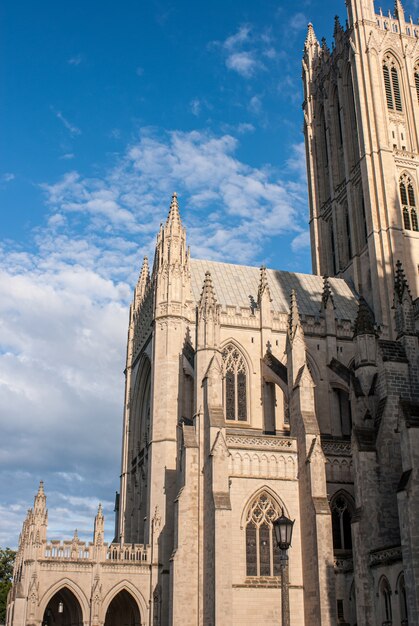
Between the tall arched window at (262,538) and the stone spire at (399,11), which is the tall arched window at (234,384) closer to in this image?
the tall arched window at (262,538)

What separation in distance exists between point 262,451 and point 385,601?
26.2 feet

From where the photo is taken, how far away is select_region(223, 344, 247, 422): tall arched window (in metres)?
37.5

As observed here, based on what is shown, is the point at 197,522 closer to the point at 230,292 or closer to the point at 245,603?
the point at 245,603

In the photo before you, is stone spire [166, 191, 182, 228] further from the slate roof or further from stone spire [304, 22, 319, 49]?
stone spire [304, 22, 319, 49]

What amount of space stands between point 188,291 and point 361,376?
1099cm

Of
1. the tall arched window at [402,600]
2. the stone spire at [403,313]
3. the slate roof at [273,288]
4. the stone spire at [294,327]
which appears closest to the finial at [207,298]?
the stone spire at [294,327]

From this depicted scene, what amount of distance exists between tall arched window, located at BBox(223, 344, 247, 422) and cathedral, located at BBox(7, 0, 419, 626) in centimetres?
8

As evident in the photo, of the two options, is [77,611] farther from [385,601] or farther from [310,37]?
[310,37]

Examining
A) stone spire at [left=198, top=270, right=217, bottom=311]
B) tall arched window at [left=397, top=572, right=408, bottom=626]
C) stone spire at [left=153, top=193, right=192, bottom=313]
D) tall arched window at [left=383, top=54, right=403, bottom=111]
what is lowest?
tall arched window at [left=397, top=572, right=408, bottom=626]

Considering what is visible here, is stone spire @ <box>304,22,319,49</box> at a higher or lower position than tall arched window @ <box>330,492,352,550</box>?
higher

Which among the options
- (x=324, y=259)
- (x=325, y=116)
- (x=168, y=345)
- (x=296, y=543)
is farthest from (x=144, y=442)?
(x=325, y=116)

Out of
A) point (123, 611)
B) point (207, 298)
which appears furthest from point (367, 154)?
point (123, 611)

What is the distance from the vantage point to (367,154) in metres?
48.2

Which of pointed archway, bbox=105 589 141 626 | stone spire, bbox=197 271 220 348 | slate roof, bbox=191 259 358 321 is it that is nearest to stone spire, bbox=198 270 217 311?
stone spire, bbox=197 271 220 348
